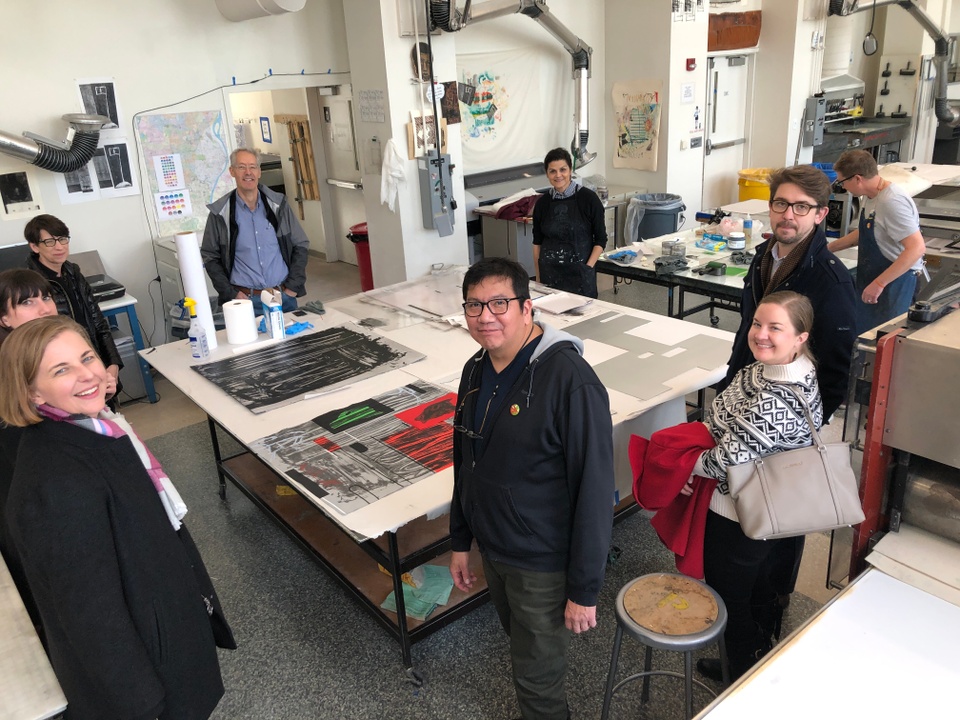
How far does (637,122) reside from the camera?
7.27 metres

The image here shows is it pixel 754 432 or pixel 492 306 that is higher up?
pixel 492 306

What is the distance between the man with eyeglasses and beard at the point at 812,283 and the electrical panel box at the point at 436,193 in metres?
3.66

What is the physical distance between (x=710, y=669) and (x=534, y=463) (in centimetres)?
114

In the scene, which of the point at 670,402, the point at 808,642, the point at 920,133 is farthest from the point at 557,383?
the point at 920,133

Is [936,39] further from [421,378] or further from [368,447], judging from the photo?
[368,447]

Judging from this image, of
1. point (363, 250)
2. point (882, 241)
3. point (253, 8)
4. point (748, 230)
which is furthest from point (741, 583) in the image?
point (363, 250)

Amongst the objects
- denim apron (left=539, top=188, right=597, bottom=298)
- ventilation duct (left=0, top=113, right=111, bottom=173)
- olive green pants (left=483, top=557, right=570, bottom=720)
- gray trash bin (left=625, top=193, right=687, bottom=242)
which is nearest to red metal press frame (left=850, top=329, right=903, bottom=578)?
olive green pants (left=483, top=557, right=570, bottom=720)

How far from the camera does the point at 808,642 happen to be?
150 cm

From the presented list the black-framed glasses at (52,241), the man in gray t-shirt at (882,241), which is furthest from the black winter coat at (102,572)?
the man in gray t-shirt at (882,241)

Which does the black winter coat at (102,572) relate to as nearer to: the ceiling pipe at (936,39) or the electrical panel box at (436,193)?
the electrical panel box at (436,193)

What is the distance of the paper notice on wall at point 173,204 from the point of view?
5.41 meters

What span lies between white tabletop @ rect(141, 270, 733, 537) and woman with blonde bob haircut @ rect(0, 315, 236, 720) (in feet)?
1.94

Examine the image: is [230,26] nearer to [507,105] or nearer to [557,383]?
[507,105]

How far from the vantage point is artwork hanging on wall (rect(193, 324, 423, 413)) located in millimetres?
2998
